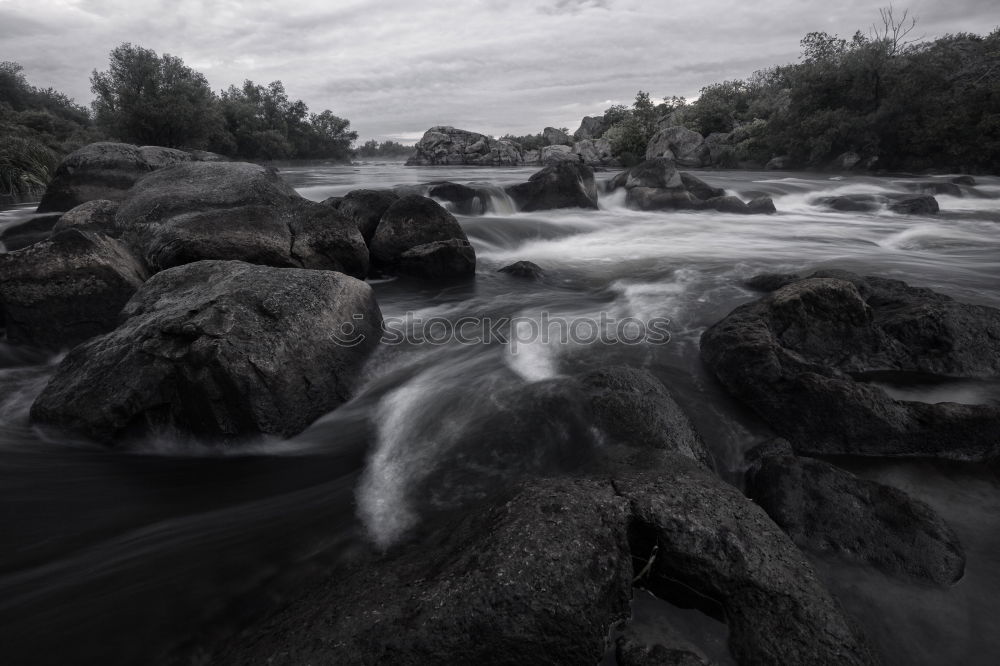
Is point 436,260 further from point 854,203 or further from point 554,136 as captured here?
point 554,136

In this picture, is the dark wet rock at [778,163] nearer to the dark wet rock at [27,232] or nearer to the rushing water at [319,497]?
the rushing water at [319,497]

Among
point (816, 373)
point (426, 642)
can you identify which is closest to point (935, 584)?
point (816, 373)

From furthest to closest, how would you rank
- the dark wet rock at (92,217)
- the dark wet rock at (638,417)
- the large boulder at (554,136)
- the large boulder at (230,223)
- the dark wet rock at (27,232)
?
the large boulder at (554,136)
the dark wet rock at (27,232)
the dark wet rock at (92,217)
the large boulder at (230,223)
the dark wet rock at (638,417)

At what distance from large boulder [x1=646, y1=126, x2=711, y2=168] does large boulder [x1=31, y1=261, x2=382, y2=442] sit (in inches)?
1737

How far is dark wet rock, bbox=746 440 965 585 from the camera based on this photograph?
313 centimetres

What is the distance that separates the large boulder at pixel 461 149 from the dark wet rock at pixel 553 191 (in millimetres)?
58658

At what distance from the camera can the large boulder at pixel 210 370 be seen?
172 inches

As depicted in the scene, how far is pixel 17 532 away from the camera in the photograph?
3.56m

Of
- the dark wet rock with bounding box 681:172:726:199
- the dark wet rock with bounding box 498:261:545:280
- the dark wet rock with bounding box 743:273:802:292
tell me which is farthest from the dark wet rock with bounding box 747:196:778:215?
the dark wet rock with bounding box 498:261:545:280

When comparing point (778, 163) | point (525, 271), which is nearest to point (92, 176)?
point (525, 271)

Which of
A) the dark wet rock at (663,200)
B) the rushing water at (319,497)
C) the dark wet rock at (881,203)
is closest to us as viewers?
the rushing water at (319,497)

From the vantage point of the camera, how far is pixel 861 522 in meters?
3.28

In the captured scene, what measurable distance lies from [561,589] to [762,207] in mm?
19188

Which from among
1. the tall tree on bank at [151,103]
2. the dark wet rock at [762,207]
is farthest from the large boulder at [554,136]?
the dark wet rock at [762,207]
